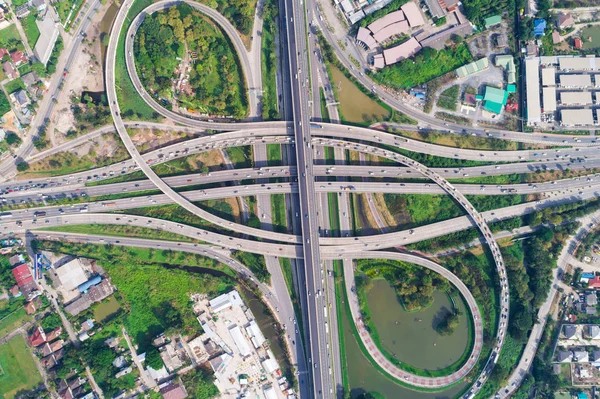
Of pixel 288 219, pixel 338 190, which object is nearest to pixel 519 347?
pixel 338 190

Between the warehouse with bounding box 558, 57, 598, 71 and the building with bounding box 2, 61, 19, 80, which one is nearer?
the warehouse with bounding box 558, 57, 598, 71

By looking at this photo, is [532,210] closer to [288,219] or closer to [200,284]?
[288,219]

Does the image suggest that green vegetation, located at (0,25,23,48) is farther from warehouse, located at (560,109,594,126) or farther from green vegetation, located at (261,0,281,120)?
warehouse, located at (560,109,594,126)

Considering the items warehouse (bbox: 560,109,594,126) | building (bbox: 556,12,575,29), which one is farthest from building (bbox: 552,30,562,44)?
warehouse (bbox: 560,109,594,126)

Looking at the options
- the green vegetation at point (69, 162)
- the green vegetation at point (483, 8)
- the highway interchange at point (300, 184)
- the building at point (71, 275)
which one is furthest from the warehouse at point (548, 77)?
the building at point (71, 275)

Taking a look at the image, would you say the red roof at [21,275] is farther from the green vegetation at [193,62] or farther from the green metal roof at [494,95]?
the green metal roof at [494,95]

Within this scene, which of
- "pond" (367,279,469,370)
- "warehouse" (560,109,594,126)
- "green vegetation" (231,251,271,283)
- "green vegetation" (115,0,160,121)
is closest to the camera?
"pond" (367,279,469,370)
